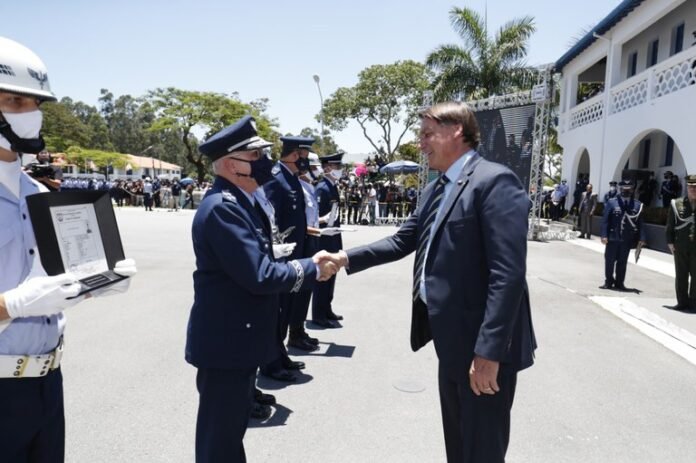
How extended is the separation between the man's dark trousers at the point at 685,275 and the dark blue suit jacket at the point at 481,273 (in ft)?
19.9

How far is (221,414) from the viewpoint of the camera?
7.84 ft

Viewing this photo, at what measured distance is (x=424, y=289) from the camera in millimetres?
2451

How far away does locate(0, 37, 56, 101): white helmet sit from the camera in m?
1.68

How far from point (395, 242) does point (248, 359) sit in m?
1.19

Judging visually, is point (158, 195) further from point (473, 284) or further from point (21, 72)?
point (473, 284)

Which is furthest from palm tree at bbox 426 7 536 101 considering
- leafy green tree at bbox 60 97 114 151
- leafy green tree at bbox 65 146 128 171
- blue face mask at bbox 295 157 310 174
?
leafy green tree at bbox 60 97 114 151

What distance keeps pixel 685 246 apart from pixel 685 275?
43cm

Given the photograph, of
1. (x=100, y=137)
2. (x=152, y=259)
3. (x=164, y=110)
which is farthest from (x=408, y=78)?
(x=100, y=137)

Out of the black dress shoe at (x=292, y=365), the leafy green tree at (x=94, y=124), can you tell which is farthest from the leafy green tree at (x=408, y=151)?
the leafy green tree at (x=94, y=124)

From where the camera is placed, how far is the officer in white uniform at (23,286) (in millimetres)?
1654

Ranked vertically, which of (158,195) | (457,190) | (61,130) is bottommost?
(158,195)

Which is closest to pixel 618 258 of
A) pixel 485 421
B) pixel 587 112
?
pixel 485 421

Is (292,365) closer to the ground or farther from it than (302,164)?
closer to the ground

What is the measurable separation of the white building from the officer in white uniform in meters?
15.1
